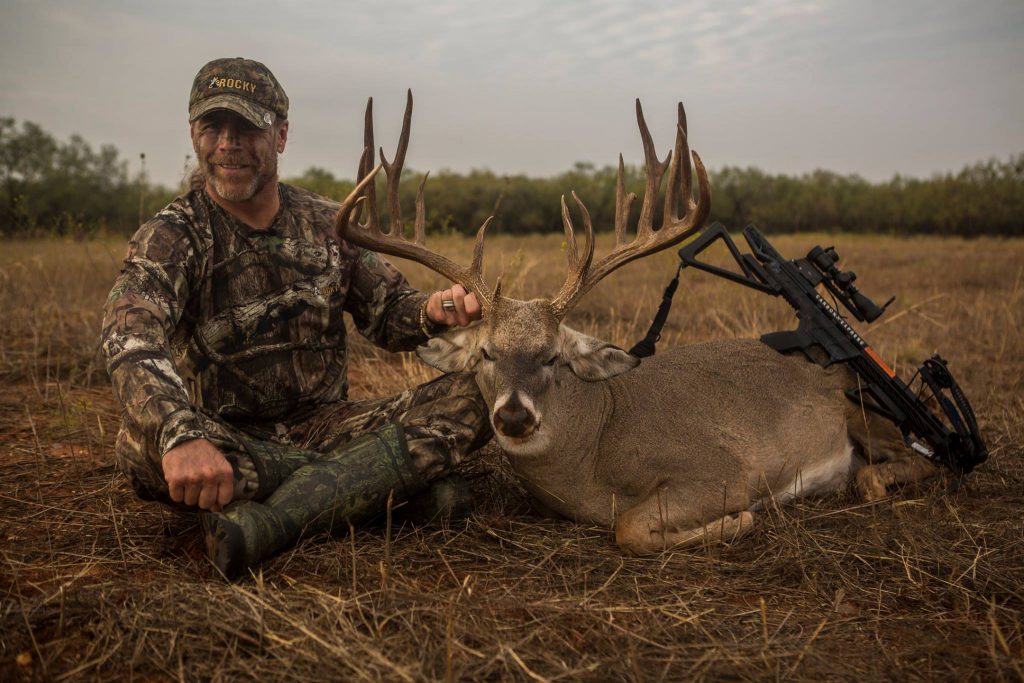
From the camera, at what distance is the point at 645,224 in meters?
4.35

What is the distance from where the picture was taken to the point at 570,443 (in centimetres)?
418

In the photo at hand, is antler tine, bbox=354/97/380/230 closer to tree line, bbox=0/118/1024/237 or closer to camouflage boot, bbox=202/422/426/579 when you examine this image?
camouflage boot, bbox=202/422/426/579

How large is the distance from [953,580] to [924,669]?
2.58 ft

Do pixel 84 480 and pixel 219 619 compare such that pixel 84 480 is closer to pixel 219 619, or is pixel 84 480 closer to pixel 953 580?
pixel 219 619

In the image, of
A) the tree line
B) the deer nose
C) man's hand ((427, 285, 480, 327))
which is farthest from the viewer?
the tree line

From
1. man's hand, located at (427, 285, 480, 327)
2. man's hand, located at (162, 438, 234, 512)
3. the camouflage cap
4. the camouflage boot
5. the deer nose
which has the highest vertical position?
the camouflage cap

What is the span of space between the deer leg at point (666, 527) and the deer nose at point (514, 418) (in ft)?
2.20

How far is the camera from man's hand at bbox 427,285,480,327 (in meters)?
4.33

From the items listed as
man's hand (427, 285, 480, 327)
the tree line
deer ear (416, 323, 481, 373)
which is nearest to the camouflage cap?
man's hand (427, 285, 480, 327)

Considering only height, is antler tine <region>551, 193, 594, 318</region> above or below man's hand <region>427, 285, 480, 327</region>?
above

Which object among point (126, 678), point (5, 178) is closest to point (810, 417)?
point (126, 678)

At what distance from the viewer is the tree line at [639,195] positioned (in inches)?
725

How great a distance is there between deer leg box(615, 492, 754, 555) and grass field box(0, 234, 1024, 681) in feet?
0.28

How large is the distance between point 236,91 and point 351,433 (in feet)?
5.99
